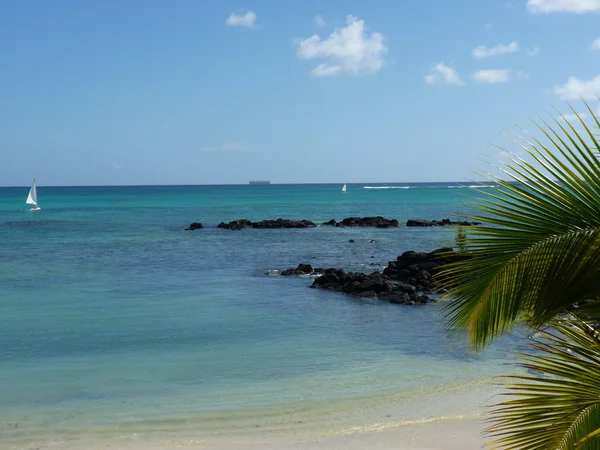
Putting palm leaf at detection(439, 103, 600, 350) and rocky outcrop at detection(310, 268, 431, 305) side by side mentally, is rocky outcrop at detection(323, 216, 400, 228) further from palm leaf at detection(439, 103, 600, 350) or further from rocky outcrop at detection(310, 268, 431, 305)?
palm leaf at detection(439, 103, 600, 350)

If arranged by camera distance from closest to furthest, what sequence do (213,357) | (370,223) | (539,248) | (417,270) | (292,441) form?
1. (539,248)
2. (292,441)
3. (213,357)
4. (417,270)
5. (370,223)

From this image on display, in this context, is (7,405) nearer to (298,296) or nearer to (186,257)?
(298,296)

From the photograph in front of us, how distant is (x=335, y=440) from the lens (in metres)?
8.66

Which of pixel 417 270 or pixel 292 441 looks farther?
pixel 417 270

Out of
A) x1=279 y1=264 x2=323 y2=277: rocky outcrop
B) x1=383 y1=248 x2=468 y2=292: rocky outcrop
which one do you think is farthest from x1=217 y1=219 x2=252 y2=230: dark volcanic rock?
x1=383 y1=248 x2=468 y2=292: rocky outcrop

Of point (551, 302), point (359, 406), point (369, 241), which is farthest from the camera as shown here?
point (369, 241)

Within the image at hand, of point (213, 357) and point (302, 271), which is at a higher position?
point (302, 271)

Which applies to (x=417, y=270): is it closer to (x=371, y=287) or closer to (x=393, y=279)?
(x=393, y=279)

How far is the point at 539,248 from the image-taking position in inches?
136

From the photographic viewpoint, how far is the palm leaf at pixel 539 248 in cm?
332

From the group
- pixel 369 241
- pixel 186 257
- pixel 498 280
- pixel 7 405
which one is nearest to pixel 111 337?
pixel 7 405

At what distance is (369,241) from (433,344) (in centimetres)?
2649

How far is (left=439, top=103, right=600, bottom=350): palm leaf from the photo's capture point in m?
3.32

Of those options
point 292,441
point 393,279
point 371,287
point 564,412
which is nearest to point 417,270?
point 393,279
